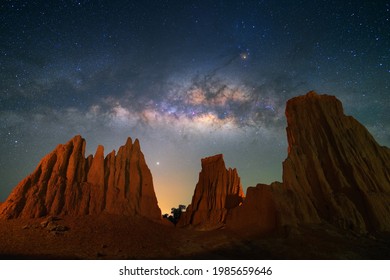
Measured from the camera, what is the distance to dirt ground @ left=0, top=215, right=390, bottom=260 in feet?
67.2

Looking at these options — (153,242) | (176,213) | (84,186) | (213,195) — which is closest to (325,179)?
(213,195)

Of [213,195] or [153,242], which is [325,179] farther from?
[153,242]

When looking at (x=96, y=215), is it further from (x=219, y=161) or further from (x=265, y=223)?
(x=219, y=161)

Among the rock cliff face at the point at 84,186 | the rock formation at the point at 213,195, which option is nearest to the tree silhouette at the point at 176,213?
the rock formation at the point at 213,195

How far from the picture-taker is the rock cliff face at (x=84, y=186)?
2778cm

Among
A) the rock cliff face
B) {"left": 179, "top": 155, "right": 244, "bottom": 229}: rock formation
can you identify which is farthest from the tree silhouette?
the rock cliff face

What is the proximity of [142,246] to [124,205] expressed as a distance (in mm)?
10167

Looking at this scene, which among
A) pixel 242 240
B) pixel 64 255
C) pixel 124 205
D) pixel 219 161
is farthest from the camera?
pixel 219 161

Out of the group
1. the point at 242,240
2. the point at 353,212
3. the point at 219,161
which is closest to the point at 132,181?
the point at 242,240

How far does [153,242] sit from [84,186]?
11.9m

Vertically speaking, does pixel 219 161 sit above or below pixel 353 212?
above
